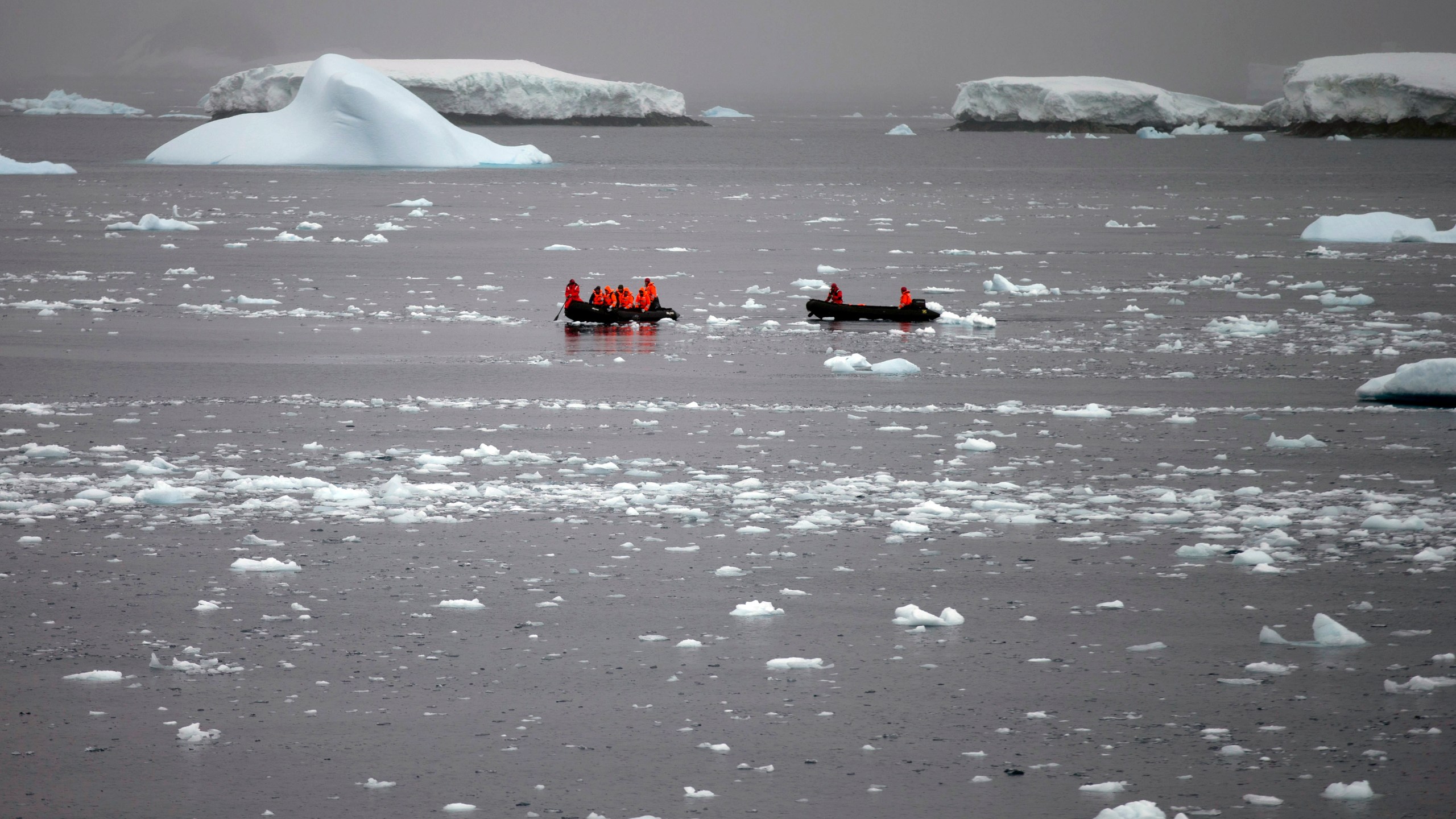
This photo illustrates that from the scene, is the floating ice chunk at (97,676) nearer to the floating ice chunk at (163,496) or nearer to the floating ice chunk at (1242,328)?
the floating ice chunk at (163,496)

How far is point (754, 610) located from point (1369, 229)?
109 feet

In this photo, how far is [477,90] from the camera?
3971 inches

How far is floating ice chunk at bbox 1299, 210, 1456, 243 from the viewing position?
3738 cm

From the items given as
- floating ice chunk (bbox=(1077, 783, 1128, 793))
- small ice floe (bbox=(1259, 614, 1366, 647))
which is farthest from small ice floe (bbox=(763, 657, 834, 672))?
small ice floe (bbox=(1259, 614, 1366, 647))

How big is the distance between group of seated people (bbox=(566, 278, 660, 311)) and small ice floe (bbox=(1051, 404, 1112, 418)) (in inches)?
A: 344

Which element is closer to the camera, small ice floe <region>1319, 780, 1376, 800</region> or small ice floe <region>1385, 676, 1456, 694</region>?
small ice floe <region>1319, 780, 1376, 800</region>

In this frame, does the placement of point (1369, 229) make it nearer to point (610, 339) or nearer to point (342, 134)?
point (610, 339)

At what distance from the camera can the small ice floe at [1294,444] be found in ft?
45.0

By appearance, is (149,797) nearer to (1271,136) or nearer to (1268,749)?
(1268,749)

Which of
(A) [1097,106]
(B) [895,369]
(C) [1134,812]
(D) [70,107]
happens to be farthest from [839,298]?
(D) [70,107]

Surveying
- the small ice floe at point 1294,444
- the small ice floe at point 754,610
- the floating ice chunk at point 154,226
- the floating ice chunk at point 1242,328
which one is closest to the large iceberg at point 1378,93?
the floating ice chunk at point 154,226

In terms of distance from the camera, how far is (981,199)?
185 feet

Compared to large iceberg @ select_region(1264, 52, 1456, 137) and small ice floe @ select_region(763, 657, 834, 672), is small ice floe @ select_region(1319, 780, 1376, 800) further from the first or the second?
large iceberg @ select_region(1264, 52, 1456, 137)

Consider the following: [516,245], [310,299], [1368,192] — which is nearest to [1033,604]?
[310,299]
